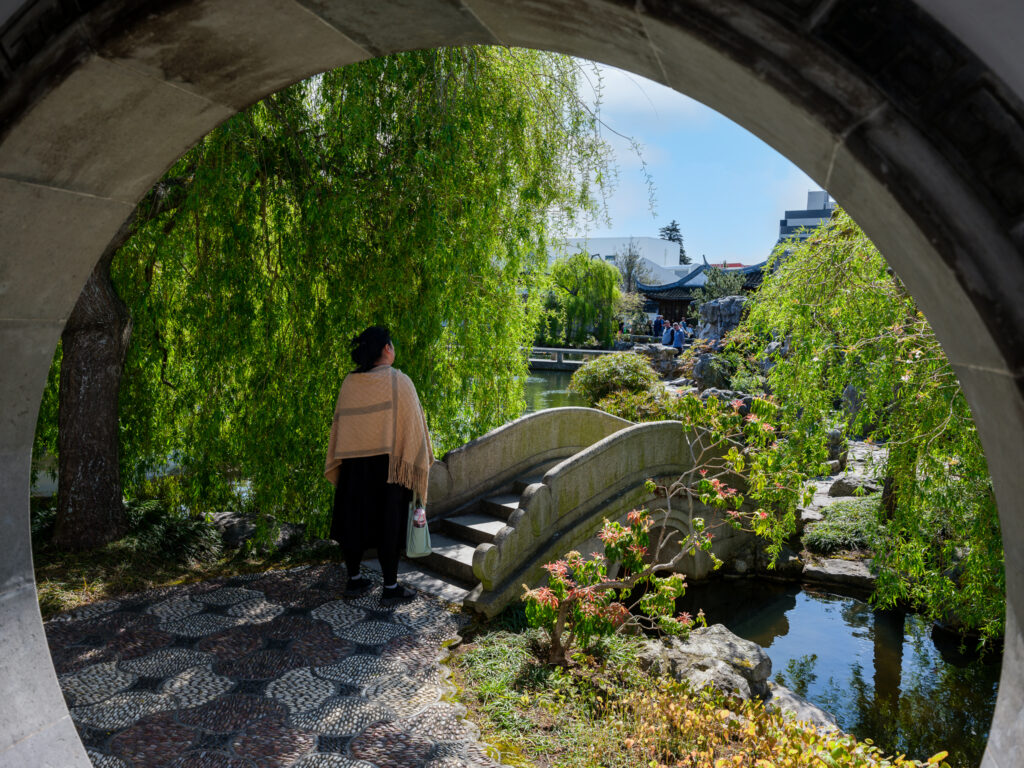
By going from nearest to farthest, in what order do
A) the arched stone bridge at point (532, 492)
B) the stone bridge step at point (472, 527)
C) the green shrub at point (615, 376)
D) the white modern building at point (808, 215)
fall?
the arched stone bridge at point (532, 492) < the stone bridge step at point (472, 527) < the green shrub at point (615, 376) < the white modern building at point (808, 215)

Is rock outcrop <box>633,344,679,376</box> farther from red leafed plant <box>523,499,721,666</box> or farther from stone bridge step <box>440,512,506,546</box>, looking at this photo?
red leafed plant <box>523,499,721,666</box>

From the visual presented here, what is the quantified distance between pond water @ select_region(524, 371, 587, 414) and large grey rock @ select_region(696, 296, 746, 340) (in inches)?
250

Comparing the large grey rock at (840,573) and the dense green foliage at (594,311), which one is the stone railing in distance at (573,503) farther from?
the dense green foliage at (594,311)

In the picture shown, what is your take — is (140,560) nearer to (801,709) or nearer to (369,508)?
(369,508)

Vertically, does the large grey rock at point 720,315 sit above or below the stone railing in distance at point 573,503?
above

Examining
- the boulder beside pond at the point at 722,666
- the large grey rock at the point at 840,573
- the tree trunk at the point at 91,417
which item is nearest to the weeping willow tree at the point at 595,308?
the large grey rock at the point at 840,573

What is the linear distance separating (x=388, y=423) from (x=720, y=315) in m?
28.7

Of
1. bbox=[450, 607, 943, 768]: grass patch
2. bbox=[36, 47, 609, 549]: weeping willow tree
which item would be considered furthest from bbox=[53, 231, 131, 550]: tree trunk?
bbox=[450, 607, 943, 768]: grass patch

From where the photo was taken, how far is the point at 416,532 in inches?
207

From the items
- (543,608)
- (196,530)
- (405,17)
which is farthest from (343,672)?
(405,17)

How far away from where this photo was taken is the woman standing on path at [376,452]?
5.17m

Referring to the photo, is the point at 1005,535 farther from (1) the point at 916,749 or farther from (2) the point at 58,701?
(1) the point at 916,749

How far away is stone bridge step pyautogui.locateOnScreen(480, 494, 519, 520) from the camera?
7547 millimetres

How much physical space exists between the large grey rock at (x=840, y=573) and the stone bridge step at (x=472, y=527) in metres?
6.32
